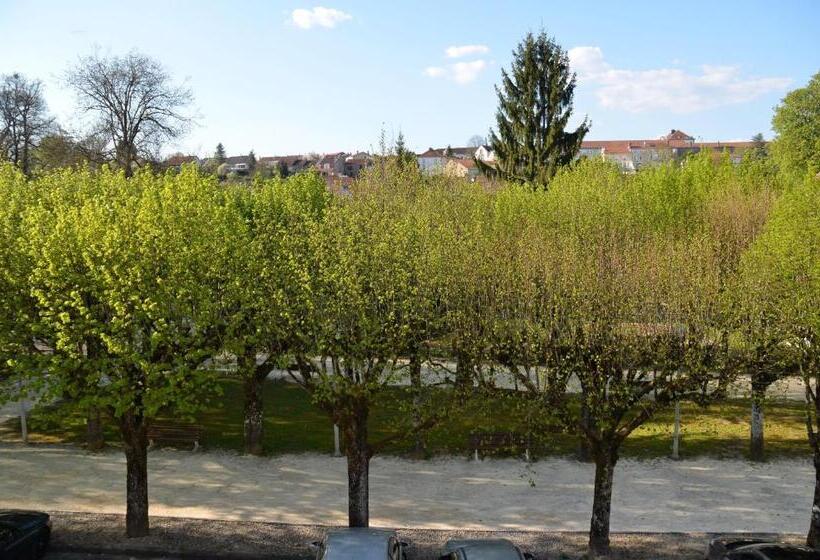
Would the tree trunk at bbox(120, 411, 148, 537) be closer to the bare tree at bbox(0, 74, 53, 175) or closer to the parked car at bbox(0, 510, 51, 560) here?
the parked car at bbox(0, 510, 51, 560)

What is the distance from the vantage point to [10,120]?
58.7 meters

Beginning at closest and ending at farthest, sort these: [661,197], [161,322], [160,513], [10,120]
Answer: [161,322] → [160,513] → [661,197] → [10,120]

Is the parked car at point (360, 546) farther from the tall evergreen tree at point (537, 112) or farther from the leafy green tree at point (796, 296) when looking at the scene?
the tall evergreen tree at point (537, 112)

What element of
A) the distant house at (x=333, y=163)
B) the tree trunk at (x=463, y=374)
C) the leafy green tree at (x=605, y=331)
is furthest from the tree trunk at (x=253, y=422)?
the distant house at (x=333, y=163)

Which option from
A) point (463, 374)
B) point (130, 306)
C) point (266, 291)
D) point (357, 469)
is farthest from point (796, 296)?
point (130, 306)

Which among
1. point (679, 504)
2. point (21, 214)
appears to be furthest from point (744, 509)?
point (21, 214)

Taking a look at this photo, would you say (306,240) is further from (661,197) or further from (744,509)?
(661,197)

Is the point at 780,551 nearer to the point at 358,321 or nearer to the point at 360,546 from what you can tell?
the point at 360,546

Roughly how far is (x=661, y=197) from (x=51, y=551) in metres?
26.2

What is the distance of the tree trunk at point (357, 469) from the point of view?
1645 cm

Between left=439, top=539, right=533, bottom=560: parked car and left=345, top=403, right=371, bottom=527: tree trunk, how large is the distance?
2.78m

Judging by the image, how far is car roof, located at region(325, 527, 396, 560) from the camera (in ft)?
41.5

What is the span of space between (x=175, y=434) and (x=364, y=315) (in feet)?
37.7

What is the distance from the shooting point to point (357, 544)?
13.1 meters
